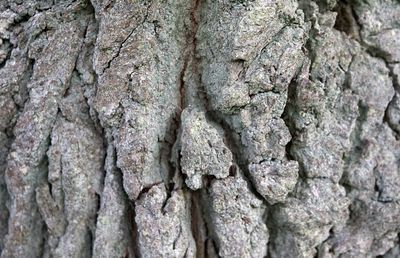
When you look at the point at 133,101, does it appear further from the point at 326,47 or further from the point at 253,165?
the point at 326,47

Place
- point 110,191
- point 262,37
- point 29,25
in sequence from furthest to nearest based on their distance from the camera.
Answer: point 29,25 → point 110,191 → point 262,37

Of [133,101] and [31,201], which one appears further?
[31,201]

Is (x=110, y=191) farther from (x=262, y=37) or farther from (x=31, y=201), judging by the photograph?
(x=262, y=37)

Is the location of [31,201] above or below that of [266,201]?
above

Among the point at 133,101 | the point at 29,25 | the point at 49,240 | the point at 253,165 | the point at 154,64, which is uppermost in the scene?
the point at 29,25

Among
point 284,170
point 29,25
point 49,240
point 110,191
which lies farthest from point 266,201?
point 29,25

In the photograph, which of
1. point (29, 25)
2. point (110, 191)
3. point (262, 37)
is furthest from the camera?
point (29, 25)
